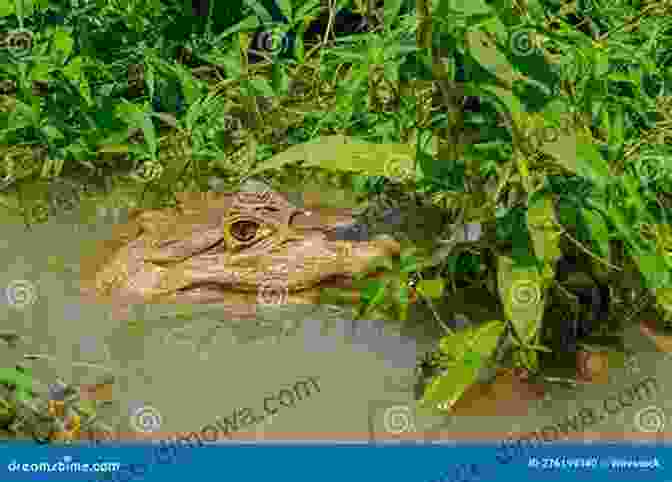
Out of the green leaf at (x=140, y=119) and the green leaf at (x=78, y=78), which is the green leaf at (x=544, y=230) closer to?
the green leaf at (x=140, y=119)

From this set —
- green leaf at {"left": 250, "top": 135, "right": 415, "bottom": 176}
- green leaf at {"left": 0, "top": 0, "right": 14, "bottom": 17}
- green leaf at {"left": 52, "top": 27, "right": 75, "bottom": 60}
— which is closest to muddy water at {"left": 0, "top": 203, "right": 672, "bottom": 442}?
green leaf at {"left": 250, "top": 135, "right": 415, "bottom": 176}

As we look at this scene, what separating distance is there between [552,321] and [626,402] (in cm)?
30

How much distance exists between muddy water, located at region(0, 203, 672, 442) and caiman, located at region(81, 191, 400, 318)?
0.23 ft

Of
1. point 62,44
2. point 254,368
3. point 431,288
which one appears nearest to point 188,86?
point 62,44

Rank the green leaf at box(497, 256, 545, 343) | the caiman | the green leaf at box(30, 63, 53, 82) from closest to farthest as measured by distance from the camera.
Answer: the green leaf at box(497, 256, 545, 343), the caiman, the green leaf at box(30, 63, 53, 82)

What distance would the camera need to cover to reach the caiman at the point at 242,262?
4.03 meters

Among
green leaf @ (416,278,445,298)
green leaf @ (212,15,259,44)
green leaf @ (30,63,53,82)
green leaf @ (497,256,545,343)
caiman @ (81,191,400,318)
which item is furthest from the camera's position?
green leaf @ (212,15,259,44)

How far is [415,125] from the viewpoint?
409cm

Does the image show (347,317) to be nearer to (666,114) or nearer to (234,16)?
(666,114)

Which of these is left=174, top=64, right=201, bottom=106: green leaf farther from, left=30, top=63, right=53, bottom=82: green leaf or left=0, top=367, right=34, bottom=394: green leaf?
left=0, top=367, right=34, bottom=394: green leaf

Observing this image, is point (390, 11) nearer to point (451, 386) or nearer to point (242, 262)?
point (242, 262)

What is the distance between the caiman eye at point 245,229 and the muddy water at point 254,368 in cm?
24

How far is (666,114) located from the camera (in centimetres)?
411

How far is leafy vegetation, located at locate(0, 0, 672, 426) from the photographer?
337cm
